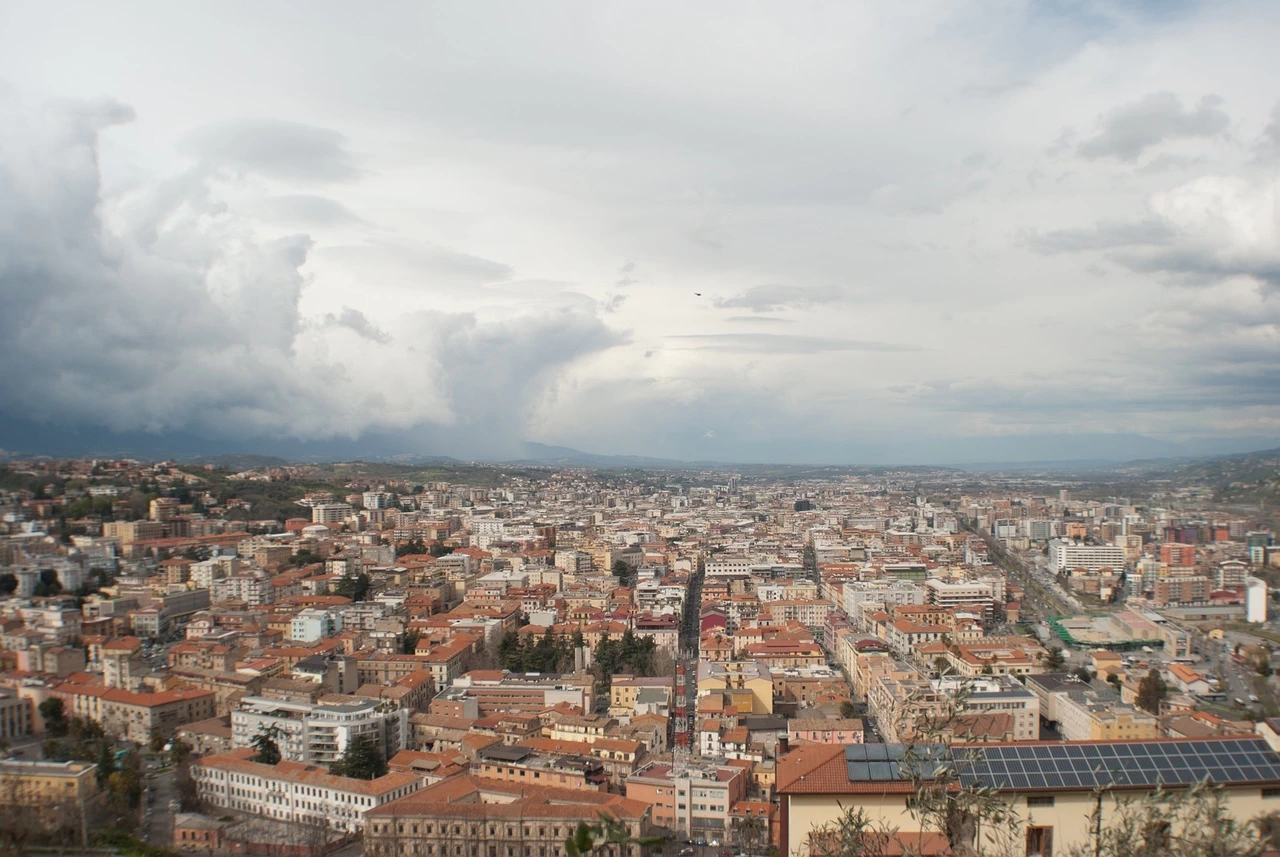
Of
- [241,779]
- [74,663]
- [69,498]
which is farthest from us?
[69,498]

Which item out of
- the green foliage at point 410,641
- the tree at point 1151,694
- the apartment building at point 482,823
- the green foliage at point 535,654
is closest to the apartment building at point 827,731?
the apartment building at point 482,823

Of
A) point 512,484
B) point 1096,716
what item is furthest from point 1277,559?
point 512,484

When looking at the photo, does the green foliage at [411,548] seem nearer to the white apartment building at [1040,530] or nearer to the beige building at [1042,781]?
the white apartment building at [1040,530]

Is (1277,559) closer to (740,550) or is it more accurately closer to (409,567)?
(740,550)

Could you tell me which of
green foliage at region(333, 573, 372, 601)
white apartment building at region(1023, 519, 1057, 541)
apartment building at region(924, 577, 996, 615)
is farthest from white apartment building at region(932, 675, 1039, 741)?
white apartment building at region(1023, 519, 1057, 541)

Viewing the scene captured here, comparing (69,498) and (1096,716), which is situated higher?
(69,498)

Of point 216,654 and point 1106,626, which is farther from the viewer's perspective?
point 1106,626
